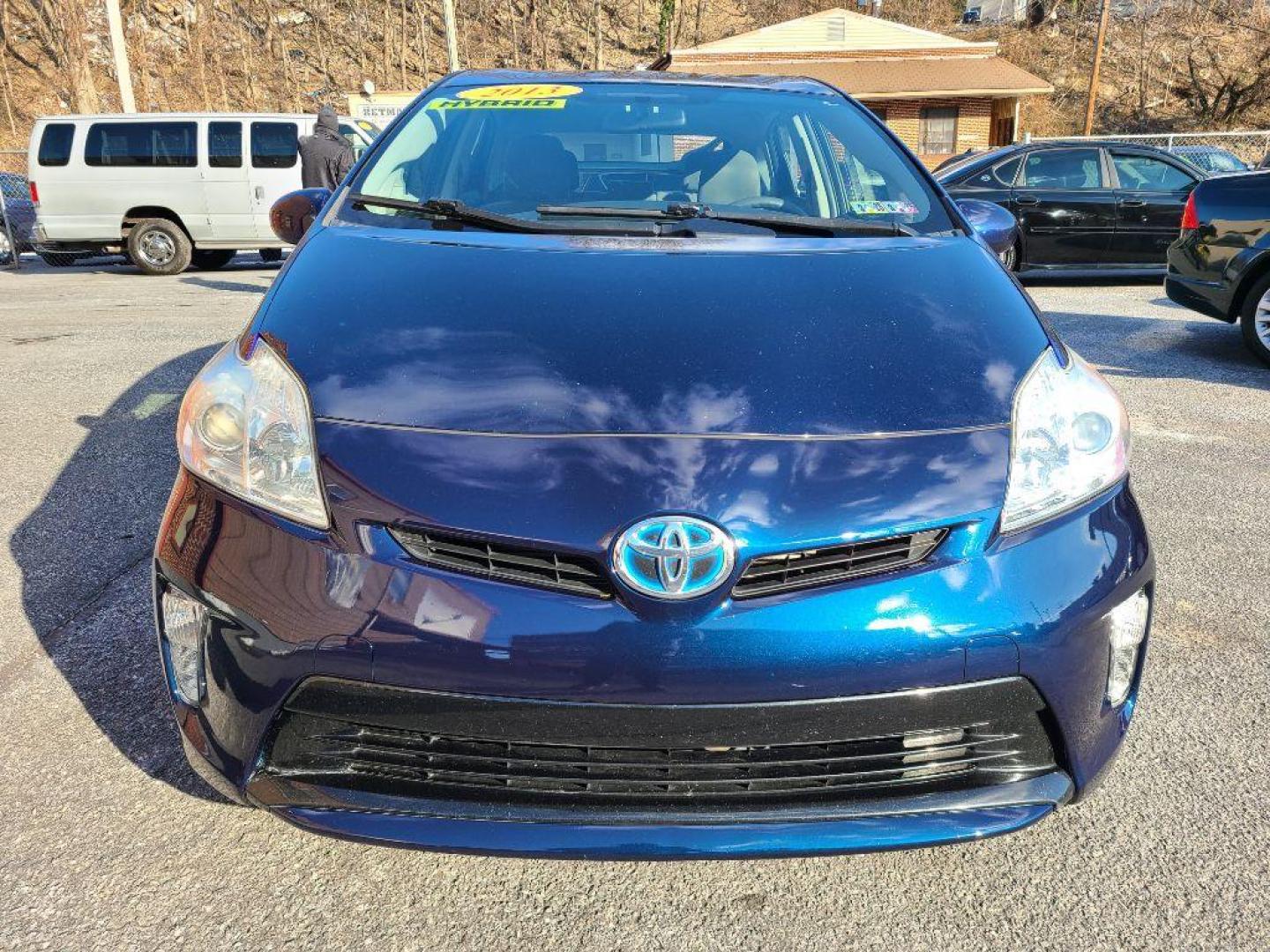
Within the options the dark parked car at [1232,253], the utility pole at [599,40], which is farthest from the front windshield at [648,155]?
the utility pole at [599,40]

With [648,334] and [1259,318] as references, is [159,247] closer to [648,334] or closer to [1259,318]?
[1259,318]

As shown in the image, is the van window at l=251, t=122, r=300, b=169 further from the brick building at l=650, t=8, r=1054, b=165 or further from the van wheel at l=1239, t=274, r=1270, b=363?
the brick building at l=650, t=8, r=1054, b=165

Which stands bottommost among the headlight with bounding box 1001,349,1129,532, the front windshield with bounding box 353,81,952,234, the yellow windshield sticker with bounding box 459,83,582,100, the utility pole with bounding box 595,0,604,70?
the headlight with bounding box 1001,349,1129,532

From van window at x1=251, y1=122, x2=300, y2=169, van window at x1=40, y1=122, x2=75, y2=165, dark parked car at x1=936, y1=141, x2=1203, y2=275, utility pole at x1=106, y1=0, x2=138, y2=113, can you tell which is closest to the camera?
dark parked car at x1=936, y1=141, x2=1203, y2=275

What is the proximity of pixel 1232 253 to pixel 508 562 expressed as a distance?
613 cm

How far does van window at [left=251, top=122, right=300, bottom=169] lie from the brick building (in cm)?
2070

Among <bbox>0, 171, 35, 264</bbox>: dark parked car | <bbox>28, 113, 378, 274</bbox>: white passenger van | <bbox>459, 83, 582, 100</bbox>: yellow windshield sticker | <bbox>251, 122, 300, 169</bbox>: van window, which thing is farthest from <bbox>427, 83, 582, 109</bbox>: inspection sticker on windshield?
<bbox>0, 171, 35, 264</bbox>: dark parked car

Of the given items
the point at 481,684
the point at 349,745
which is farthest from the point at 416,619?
the point at 349,745

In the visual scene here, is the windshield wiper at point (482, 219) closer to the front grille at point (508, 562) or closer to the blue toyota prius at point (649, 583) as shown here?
the blue toyota prius at point (649, 583)

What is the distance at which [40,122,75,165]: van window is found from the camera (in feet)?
39.0

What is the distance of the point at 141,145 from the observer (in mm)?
11953

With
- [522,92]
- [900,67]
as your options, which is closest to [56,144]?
[522,92]

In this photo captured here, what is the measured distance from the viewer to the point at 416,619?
149cm

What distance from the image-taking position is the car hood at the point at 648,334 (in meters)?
1.69
